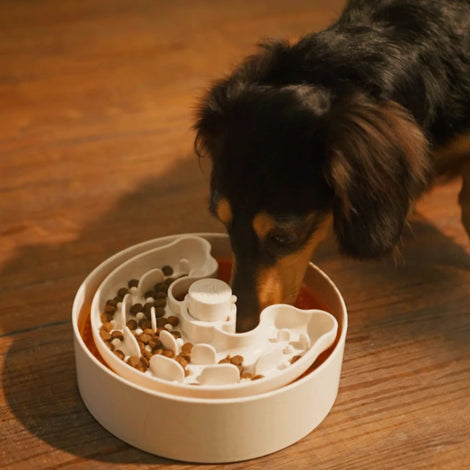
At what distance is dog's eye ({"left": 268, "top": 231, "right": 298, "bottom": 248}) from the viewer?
133 centimetres

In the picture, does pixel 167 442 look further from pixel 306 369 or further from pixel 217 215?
pixel 217 215

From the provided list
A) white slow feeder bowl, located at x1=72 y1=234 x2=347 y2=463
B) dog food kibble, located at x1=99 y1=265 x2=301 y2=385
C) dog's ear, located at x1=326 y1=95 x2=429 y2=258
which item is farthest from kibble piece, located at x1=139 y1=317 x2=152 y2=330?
dog's ear, located at x1=326 y1=95 x2=429 y2=258

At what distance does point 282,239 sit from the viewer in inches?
53.1

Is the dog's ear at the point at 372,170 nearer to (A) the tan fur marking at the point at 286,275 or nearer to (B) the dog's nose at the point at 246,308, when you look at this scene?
(A) the tan fur marking at the point at 286,275

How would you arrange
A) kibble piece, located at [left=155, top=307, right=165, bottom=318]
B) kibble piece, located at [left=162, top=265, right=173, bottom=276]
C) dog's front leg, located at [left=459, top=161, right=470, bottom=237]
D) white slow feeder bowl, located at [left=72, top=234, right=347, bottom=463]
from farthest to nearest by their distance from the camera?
dog's front leg, located at [left=459, top=161, right=470, bottom=237] < kibble piece, located at [left=162, top=265, right=173, bottom=276] < kibble piece, located at [left=155, top=307, right=165, bottom=318] < white slow feeder bowl, located at [left=72, top=234, right=347, bottom=463]

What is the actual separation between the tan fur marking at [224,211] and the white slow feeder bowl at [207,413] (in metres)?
0.27

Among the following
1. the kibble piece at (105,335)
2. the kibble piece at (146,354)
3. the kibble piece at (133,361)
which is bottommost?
the kibble piece at (105,335)

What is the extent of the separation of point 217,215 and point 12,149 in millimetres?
947

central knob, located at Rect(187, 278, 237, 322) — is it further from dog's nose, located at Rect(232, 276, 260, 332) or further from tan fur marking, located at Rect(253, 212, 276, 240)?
tan fur marking, located at Rect(253, 212, 276, 240)

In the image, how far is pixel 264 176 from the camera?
1290 millimetres

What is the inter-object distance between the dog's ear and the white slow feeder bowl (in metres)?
0.17

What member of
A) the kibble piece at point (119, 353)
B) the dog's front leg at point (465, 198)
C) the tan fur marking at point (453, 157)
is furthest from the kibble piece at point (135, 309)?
the dog's front leg at point (465, 198)

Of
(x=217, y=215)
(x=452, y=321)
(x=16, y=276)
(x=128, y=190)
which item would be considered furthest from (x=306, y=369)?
(x=128, y=190)

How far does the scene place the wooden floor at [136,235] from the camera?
1323 millimetres
